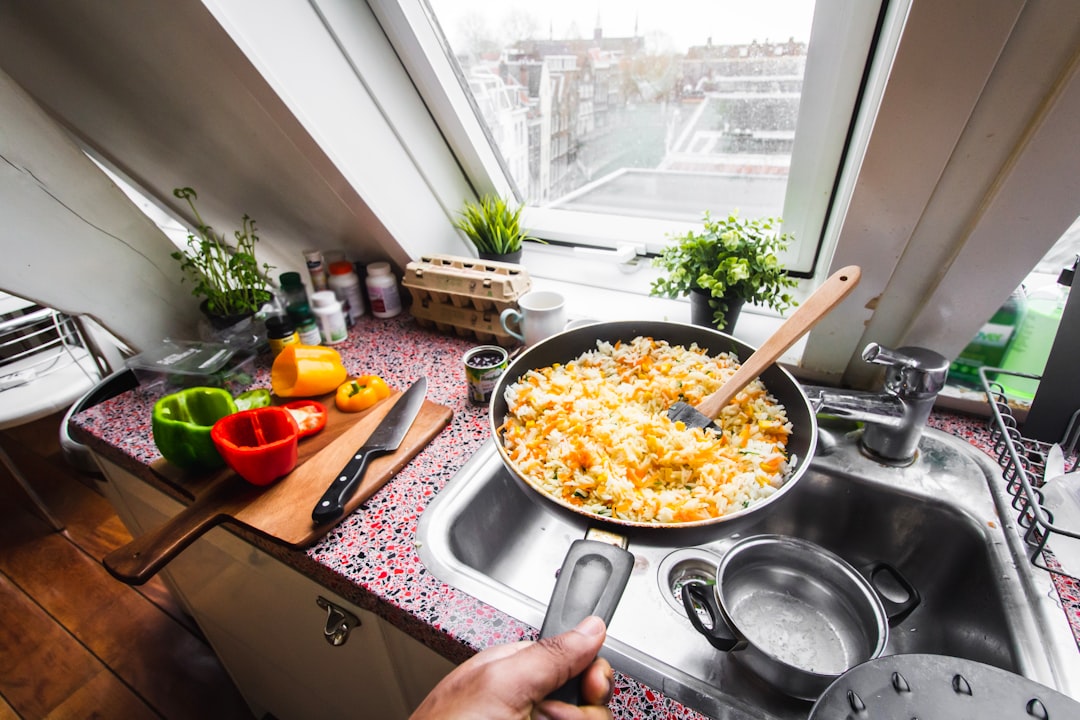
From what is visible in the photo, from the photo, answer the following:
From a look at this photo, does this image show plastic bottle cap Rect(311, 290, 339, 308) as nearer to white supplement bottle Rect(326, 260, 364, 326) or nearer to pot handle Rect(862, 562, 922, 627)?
white supplement bottle Rect(326, 260, 364, 326)

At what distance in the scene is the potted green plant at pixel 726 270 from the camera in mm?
984

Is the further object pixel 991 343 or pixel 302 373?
pixel 302 373

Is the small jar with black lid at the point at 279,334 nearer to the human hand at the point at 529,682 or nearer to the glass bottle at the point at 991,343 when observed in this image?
the human hand at the point at 529,682

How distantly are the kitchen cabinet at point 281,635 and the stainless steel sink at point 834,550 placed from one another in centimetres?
19

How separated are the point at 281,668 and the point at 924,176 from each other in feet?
4.95

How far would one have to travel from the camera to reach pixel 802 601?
0.79 m

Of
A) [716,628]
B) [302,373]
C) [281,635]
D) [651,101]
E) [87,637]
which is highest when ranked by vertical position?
[651,101]

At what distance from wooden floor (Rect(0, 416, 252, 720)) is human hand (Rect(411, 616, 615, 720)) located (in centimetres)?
140

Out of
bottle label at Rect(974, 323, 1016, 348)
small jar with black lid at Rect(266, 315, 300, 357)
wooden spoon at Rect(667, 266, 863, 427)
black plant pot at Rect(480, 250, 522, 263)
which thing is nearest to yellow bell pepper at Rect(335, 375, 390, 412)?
small jar with black lid at Rect(266, 315, 300, 357)

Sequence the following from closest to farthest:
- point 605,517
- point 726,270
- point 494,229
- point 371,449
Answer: point 605,517 < point 371,449 < point 726,270 < point 494,229

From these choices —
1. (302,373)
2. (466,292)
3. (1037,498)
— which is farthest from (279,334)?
(1037,498)

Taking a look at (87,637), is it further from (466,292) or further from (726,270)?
(726,270)

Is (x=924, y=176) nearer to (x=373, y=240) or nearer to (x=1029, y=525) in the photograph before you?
(x=1029, y=525)

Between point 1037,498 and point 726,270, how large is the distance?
1.87 feet
